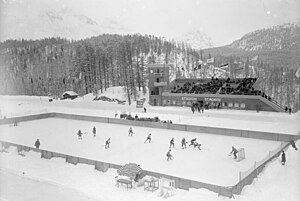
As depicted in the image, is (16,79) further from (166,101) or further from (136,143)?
(136,143)

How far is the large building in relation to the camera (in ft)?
110

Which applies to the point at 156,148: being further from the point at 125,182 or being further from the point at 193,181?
the point at 193,181

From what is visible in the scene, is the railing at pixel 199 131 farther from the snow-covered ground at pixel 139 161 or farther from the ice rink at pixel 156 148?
the ice rink at pixel 156 148

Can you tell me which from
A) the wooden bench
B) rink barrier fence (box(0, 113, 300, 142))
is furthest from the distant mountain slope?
the wooden bench

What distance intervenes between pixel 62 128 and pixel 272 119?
1933cm

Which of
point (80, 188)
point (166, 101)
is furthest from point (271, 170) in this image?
point (166, 101)

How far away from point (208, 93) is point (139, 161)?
2218 centimetres

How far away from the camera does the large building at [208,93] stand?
3366 cm

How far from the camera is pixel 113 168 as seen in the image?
1541 cm

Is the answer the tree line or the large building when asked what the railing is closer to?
the large building

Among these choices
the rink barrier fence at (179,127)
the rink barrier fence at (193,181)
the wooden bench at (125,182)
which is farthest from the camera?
the rink barrier fence at (179,127)

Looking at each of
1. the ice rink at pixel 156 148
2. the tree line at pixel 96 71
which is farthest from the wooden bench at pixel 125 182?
the tree line at pixel 96 71

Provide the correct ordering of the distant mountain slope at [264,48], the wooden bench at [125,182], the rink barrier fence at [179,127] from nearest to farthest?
the wooden bench at [125,182]
the rink barrier fence at [179,127]
the distant mountain slope at [264,48]

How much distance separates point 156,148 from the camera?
1997 cm
